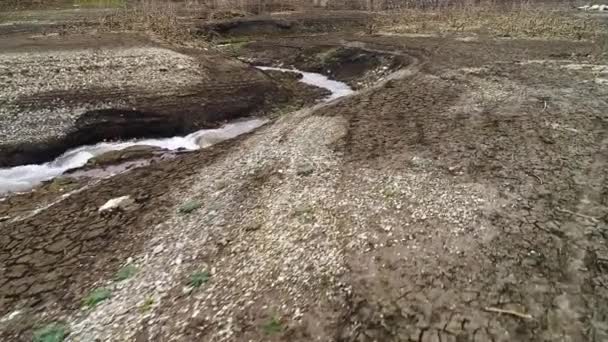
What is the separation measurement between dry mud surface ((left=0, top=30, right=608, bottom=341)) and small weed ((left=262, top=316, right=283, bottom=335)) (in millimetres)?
33

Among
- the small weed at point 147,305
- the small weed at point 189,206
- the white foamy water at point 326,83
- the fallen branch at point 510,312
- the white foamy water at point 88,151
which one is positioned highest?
the white foamy water at point 326,83

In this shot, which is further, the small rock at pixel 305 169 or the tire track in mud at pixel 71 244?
the small rock at pixel 305 169

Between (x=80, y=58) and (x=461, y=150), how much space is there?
60.5 ft

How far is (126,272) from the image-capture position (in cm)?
888

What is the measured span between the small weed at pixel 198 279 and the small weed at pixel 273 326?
1.76 metres

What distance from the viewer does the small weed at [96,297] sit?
812 cm

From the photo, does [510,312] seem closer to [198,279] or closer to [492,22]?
[198,279]

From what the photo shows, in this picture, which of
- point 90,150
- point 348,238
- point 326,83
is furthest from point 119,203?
point 326,83

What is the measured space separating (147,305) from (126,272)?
133 cm

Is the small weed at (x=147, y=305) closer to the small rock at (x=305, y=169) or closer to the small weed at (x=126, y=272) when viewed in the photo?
the small weed at (x=126, y=272)

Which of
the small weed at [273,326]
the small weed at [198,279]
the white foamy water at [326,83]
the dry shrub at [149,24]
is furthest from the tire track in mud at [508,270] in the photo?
the dry shrub at [149,24]

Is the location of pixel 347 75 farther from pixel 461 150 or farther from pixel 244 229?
pixel 244 229

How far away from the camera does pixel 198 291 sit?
805 cm

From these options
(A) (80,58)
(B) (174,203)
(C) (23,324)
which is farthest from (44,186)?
(A) (80,58)
